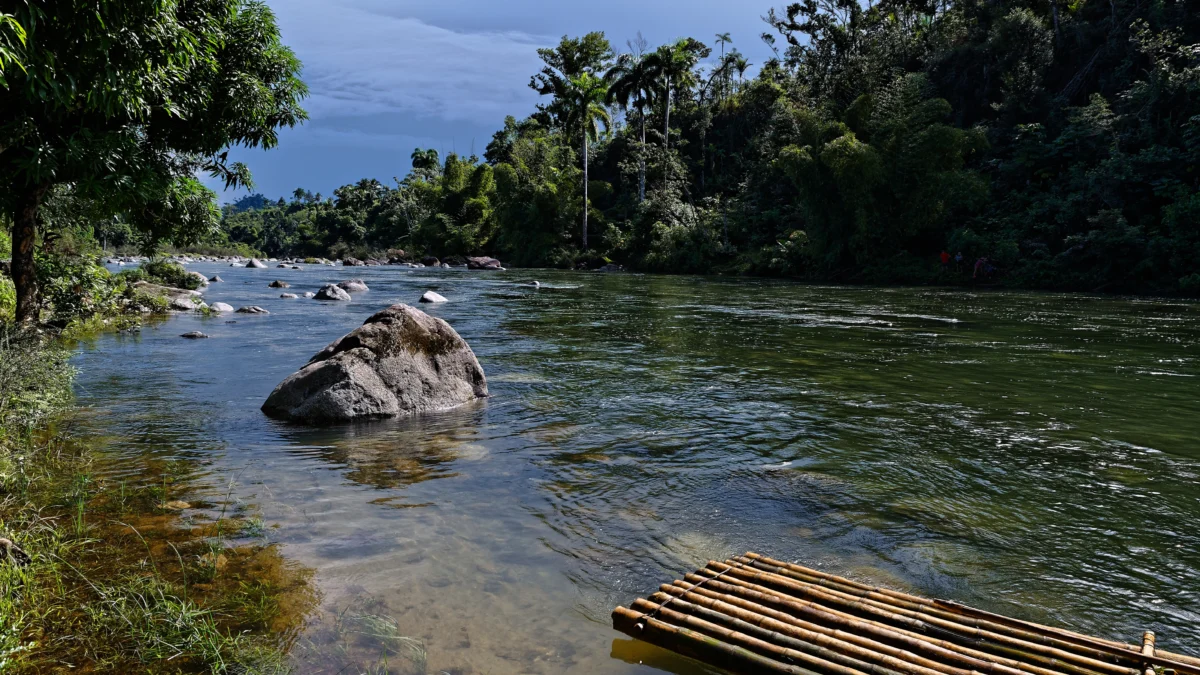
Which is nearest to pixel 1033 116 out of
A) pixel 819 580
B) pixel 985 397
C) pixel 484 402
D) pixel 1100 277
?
pixel 1100 277

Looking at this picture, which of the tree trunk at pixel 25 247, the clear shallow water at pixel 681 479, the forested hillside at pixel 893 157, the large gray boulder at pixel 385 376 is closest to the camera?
the clear shallow water at pixel 681 479

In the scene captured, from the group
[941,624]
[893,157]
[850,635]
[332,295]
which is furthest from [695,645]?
[893,157]

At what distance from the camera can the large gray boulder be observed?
8.02 meters

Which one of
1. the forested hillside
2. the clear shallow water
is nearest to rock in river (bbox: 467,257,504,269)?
the forested hillside

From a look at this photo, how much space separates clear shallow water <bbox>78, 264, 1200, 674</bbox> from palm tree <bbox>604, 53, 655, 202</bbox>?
44.2 meters

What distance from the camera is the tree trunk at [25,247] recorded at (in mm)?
8438

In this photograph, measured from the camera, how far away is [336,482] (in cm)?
592

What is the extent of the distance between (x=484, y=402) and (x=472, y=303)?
14992 millimetres

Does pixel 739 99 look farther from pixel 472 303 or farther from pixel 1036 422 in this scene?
pixel 1036 422

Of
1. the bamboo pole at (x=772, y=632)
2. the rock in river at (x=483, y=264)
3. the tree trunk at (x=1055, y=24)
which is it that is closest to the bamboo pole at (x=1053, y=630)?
the bamboo pole at (x=772, y=632)

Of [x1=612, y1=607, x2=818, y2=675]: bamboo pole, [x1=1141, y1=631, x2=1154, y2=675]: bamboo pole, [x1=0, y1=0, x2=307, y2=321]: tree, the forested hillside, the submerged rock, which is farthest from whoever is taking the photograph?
the forested hillside

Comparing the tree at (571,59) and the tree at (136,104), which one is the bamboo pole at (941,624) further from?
the tree at (571,59)

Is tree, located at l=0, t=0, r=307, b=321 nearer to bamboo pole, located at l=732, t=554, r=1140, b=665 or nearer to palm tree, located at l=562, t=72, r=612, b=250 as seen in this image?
bamboo pole, located at l=732, t=554, r=1140, b=665

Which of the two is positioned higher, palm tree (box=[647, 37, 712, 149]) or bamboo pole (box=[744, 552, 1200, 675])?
palm tree (box=[647, 37, 712, 149])
